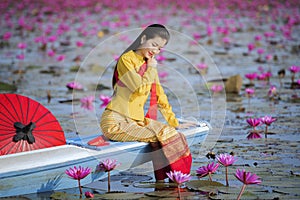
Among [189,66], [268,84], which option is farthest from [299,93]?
[189,66]

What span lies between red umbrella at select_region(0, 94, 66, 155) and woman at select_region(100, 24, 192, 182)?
0.35 metres

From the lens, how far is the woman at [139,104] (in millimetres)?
3715

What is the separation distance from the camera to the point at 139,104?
3906 mm

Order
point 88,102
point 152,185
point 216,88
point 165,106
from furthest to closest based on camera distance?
point 216,88 → point 88,102 → point 165,106 → point 152,185

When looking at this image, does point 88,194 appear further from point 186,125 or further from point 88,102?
point 88,102

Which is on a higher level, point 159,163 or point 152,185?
point 159,163

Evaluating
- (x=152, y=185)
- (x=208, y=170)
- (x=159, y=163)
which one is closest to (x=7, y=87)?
(x=159, y=163)

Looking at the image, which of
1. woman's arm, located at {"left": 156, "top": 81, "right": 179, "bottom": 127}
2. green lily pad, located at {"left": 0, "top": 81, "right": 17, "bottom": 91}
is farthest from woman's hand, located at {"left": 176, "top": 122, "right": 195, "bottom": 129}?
green lily pad, located at {"left": 0, "top": 81, "right": 17, "bottom": 91}

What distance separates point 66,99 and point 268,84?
7.02 ft

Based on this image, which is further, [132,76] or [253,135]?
[253,135]

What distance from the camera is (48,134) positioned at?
3682 millimetres

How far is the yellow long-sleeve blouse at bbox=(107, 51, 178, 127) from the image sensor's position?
3791 millimetres

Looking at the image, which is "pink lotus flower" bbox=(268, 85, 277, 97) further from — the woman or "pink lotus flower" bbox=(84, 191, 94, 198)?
"pink lotus flower" bbox=(84, 191, 94, 198)

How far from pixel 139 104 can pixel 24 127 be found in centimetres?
72
